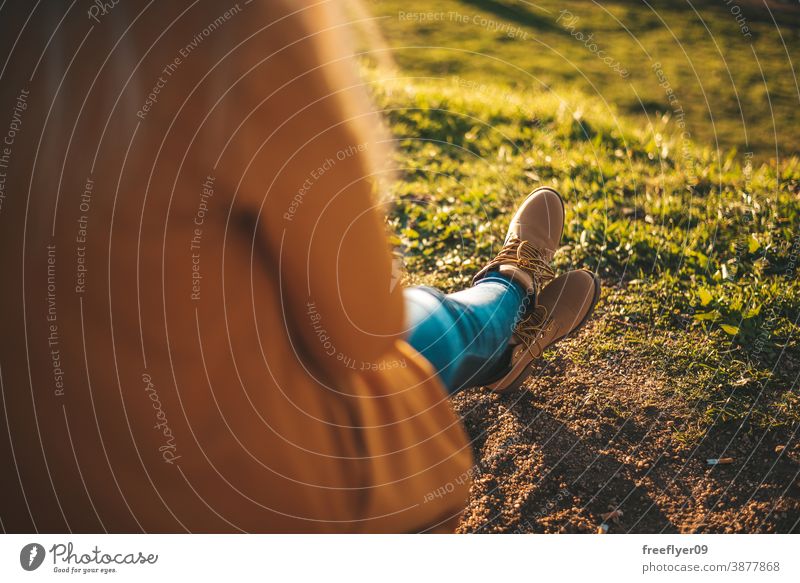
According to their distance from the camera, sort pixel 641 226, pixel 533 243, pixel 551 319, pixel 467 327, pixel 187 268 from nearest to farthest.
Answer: pixel 187 268 < pixel 467 327 < pixel 551 319 < pixel 533 243 < pixel 641 226

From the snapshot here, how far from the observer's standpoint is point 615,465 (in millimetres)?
1693

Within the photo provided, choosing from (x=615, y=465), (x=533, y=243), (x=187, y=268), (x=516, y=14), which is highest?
(x=516, y=14)

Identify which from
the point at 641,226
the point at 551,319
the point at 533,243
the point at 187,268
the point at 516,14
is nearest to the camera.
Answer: the point at 187,268

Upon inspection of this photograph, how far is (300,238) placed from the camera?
1.07m

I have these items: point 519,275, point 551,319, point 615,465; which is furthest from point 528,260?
point 615,465

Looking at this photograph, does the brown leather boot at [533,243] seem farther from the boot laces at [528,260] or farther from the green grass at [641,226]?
the green grass at [641,226]

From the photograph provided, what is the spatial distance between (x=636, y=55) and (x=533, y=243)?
238cm

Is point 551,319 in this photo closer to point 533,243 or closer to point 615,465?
point 533,243

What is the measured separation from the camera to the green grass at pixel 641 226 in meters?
1.90

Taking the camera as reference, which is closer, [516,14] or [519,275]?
[519,275]

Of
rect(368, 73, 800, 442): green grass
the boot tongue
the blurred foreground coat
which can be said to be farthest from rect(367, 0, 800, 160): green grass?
the blurred foreground coat
